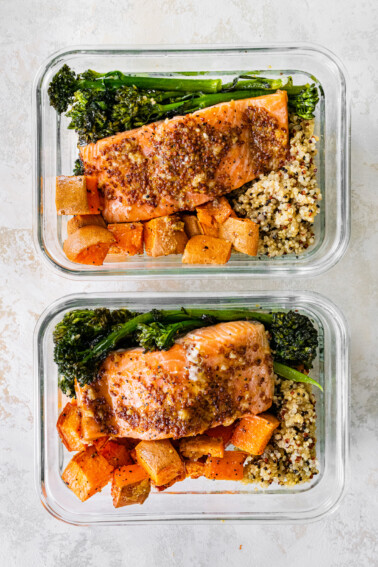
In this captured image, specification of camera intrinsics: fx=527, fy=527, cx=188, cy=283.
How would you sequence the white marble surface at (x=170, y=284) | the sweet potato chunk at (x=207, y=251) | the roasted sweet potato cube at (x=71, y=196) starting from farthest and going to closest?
the white marble surface at (x=170, y=284)
the sweet potato chunk at (x=207, y=251)
the roasted sweet potato cube at (x=71, y=196)

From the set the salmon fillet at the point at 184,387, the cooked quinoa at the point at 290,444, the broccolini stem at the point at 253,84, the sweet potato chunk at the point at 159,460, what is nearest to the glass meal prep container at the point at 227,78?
the broccolini stem at the point at 253,84

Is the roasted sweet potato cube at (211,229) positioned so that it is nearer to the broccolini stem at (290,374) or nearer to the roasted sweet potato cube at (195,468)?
the broccolini stem at (290,374)

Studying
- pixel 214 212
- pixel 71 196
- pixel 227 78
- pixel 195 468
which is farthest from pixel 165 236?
pixel 195 468

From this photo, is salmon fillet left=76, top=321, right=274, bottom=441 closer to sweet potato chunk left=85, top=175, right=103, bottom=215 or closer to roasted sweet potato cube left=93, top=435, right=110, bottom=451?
roasted sweet potato cube left=93, top=435, right=110, bottom=451

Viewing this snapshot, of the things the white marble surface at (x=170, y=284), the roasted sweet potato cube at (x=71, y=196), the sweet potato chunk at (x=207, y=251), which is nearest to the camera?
the roasted sweet potato cube at (x=71, y=196)

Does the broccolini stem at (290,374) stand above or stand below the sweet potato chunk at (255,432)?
above

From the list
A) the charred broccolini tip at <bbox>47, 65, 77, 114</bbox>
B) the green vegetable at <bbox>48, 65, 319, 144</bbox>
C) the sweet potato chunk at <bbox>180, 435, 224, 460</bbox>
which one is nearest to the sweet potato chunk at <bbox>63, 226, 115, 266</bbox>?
the green vegetable at <bbox>48, 65, 319, 144</bbox>
